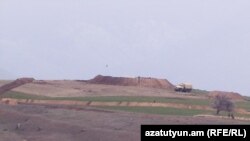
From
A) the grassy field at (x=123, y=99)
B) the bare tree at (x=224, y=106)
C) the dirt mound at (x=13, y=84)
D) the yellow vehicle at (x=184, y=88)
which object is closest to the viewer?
the bare tree at (x=224, y=106)

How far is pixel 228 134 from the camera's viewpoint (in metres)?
20.1

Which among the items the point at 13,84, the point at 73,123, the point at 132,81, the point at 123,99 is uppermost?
the point at 132,81

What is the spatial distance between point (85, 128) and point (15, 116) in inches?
404

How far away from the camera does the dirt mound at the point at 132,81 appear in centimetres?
10356

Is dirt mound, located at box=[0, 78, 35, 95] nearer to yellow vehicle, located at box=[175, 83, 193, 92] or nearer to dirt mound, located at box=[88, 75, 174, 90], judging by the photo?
dirt mound, located at box=[88, 75, 174, 90]

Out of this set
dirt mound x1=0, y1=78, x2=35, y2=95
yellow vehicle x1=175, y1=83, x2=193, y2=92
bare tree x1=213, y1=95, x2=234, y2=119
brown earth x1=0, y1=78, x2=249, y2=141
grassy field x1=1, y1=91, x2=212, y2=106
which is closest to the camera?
brown earth x1=0, y1=78, x2=249, y2=141

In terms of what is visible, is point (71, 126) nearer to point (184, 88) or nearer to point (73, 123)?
point (73, 123)

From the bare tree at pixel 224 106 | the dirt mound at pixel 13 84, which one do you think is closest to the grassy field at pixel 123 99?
the dirt mound at pixel 13 84

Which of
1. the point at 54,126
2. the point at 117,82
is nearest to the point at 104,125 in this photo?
the point at 54,126

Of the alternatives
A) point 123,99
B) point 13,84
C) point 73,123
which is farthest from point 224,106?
point 13,84

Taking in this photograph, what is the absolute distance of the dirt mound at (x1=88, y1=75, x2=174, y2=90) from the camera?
10356 cm

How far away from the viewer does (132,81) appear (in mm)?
104250

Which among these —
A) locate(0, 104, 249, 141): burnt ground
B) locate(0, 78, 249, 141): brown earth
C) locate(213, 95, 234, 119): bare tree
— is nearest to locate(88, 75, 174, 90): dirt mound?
locate(0, 78, 249, 141): brown earth

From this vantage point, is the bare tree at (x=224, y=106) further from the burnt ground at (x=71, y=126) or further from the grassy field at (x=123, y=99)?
the burnt ground at (x=71, y=126)
